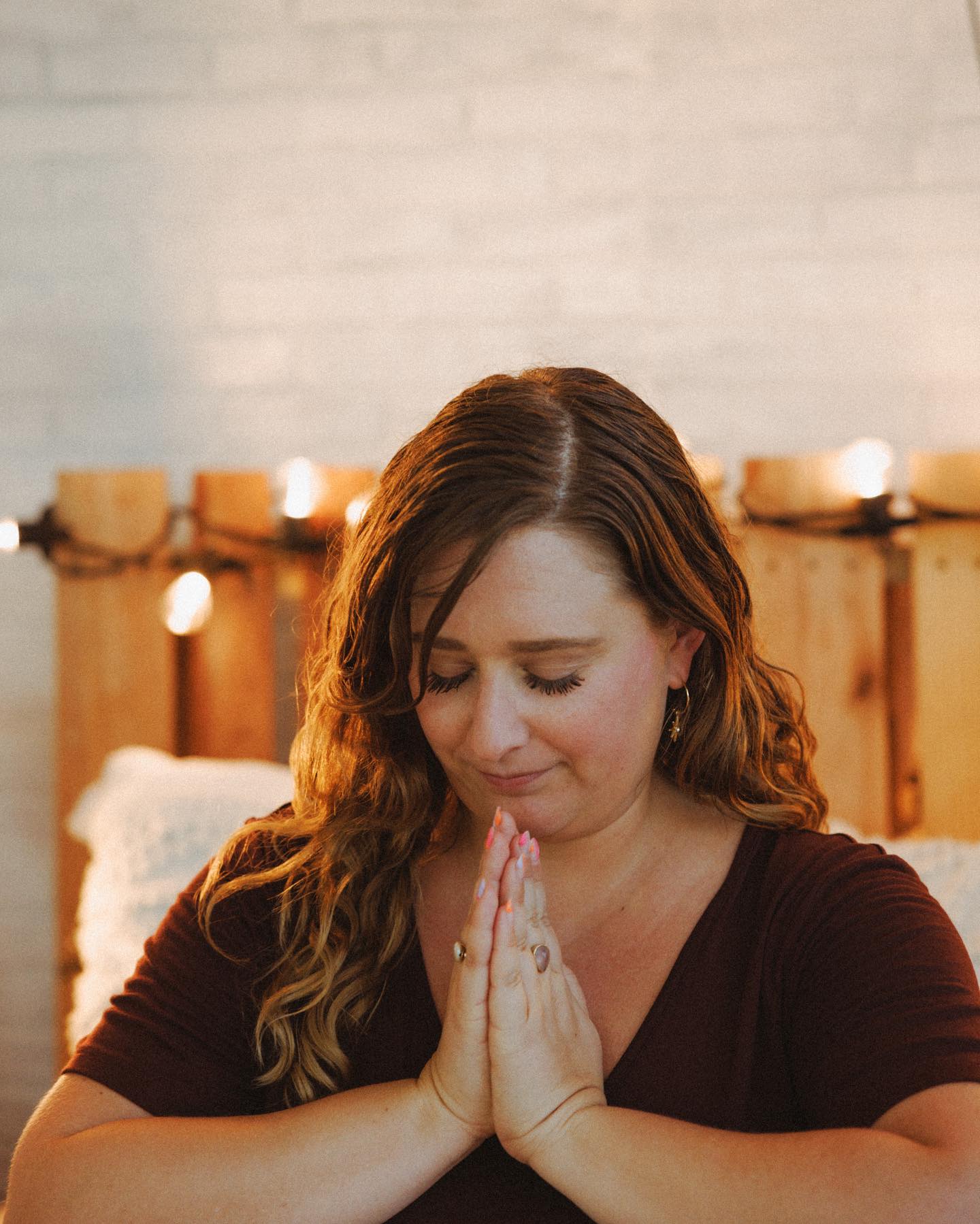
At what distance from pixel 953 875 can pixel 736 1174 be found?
82 cm

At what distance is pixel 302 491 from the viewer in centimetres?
205

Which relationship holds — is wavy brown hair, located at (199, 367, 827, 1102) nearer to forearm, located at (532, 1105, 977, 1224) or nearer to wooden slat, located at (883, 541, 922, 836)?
forearm, located at (532, 1105, 977, 1224)

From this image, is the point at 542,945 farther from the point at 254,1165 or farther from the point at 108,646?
the point at 108,646

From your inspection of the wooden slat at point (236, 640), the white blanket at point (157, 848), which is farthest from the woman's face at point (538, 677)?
the wooden slat at point (236, 640)

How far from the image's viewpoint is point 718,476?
6.54ft

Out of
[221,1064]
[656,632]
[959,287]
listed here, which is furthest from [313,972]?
[959,287]

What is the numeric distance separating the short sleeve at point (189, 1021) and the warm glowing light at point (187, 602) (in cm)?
90

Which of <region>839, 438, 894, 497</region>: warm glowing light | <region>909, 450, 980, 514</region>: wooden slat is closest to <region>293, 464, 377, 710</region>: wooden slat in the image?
<region>839, 438, 894, 497</region>: warm glowing light

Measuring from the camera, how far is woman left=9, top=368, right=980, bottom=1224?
941 millimetres


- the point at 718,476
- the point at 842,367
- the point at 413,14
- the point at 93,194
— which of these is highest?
the point at 413,14

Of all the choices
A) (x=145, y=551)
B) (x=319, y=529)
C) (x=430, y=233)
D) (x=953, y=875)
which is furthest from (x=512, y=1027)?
(x=430, y=233)

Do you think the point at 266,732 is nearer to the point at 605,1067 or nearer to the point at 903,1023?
the point at 605,1067

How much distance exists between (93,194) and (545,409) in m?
1.55

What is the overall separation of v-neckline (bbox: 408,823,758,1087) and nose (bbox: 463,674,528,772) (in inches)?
9.5
